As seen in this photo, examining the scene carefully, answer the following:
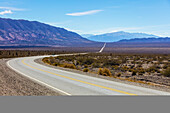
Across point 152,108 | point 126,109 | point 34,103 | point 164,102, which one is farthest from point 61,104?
point 164,102

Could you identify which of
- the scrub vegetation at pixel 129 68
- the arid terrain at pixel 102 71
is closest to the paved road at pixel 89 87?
the arid terrain at pixel 102 71

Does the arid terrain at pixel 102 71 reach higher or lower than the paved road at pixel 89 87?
lower

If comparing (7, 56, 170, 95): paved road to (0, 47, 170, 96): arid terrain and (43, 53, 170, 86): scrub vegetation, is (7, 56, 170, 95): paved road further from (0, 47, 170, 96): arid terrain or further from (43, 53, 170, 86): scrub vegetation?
(43, 53, 170, 86): scrub vegetation

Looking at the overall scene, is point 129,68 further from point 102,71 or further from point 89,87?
point 89,87

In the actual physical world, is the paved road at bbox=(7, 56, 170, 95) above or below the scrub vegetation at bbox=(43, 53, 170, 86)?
above

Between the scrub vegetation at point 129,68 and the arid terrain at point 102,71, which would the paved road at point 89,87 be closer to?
the arid terrain at point 102,71

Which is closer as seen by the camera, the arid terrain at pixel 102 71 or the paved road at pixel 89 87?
the paved road at pixel 89 87

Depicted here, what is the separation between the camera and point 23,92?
11.1 meters

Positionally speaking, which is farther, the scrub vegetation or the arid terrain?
the scrub vegetation

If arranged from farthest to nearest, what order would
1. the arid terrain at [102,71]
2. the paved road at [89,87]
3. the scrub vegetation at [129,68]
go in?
the scrub vegetation at [129,68] → the arid terrain at [102,71] → the paved road at [89,87]

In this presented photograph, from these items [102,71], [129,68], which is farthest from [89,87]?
[129,68]

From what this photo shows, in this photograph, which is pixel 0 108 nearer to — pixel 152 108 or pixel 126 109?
pixel 126 109

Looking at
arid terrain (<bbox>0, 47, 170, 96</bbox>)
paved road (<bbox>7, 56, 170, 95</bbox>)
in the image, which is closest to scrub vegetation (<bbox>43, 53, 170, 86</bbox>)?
arid terrain (<bbox>0, 47, 170, 96</bbox>)

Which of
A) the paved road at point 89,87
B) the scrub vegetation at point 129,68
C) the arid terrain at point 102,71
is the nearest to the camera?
the paved road at point 89,87
